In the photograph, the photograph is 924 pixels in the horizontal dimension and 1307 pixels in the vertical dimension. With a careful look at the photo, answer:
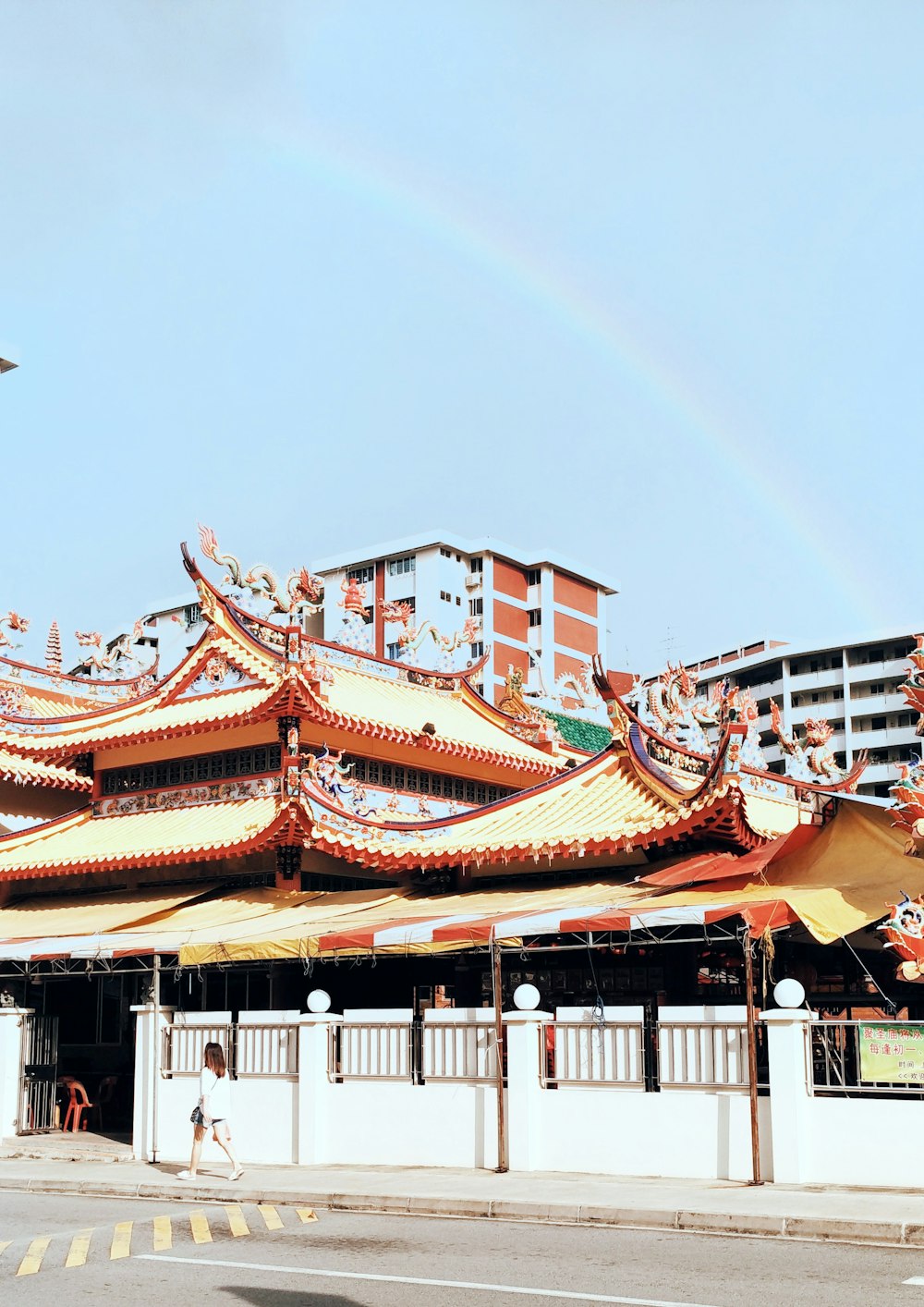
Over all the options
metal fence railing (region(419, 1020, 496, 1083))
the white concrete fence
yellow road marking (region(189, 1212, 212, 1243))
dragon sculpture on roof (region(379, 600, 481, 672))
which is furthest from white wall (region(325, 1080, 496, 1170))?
dragon sculpture on roof (region(379, 600, 481, 672))

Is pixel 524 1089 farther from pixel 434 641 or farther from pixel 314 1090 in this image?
pixel 434 641

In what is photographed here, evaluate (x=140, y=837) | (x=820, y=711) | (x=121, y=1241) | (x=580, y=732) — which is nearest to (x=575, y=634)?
(x=820, y=711)

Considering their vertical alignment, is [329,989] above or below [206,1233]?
above

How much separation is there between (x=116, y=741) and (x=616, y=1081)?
15.4 meters

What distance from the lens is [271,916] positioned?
23.7 m

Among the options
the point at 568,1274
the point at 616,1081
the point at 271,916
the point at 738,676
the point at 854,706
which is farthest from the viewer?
the point at 738,676

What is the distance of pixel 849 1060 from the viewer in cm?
1537

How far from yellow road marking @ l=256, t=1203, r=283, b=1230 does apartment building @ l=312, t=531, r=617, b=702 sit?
68.8m

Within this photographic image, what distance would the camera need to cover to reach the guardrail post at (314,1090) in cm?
1875

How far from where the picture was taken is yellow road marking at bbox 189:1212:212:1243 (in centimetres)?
1277

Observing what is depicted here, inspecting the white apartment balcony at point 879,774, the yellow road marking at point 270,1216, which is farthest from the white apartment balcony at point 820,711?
the yellow road marking at point 270,1216

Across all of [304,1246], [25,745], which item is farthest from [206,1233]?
[25,745]

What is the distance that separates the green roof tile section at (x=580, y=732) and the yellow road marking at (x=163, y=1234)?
2419 cm

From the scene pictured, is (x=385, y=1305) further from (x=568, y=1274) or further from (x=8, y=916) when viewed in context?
(x=8, y=916)
